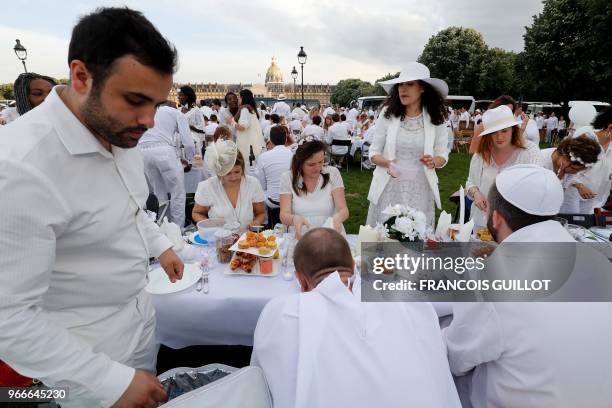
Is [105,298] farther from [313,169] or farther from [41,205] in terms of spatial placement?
[313,169]

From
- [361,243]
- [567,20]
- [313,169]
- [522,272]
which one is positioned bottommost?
[361,243]

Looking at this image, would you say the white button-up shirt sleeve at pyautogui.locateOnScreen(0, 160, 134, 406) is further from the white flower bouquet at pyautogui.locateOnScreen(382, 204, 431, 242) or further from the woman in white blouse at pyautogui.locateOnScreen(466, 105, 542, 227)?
the woman in white blouse at pyautogui.locateOnScreen(466, 105, 542, 227)

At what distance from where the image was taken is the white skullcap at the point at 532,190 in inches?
56.1

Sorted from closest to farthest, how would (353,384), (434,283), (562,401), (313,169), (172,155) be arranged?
(353,384)
(562,401)
(434,283)
(313,169)
(172,155)

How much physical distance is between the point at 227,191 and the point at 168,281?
1.32 metres

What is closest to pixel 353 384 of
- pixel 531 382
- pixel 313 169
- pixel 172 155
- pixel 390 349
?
pixel 390 349

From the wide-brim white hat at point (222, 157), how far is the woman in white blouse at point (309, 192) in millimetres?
534

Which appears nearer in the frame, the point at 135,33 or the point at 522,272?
the point at 135,33

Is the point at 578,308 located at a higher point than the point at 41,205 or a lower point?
lower

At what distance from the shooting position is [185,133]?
17.6ft

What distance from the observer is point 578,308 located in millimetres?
1199

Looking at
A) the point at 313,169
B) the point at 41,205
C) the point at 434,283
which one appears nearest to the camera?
the point at 41,205

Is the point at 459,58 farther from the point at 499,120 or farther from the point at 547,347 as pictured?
the point at 547,347

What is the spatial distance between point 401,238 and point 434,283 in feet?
1.11
